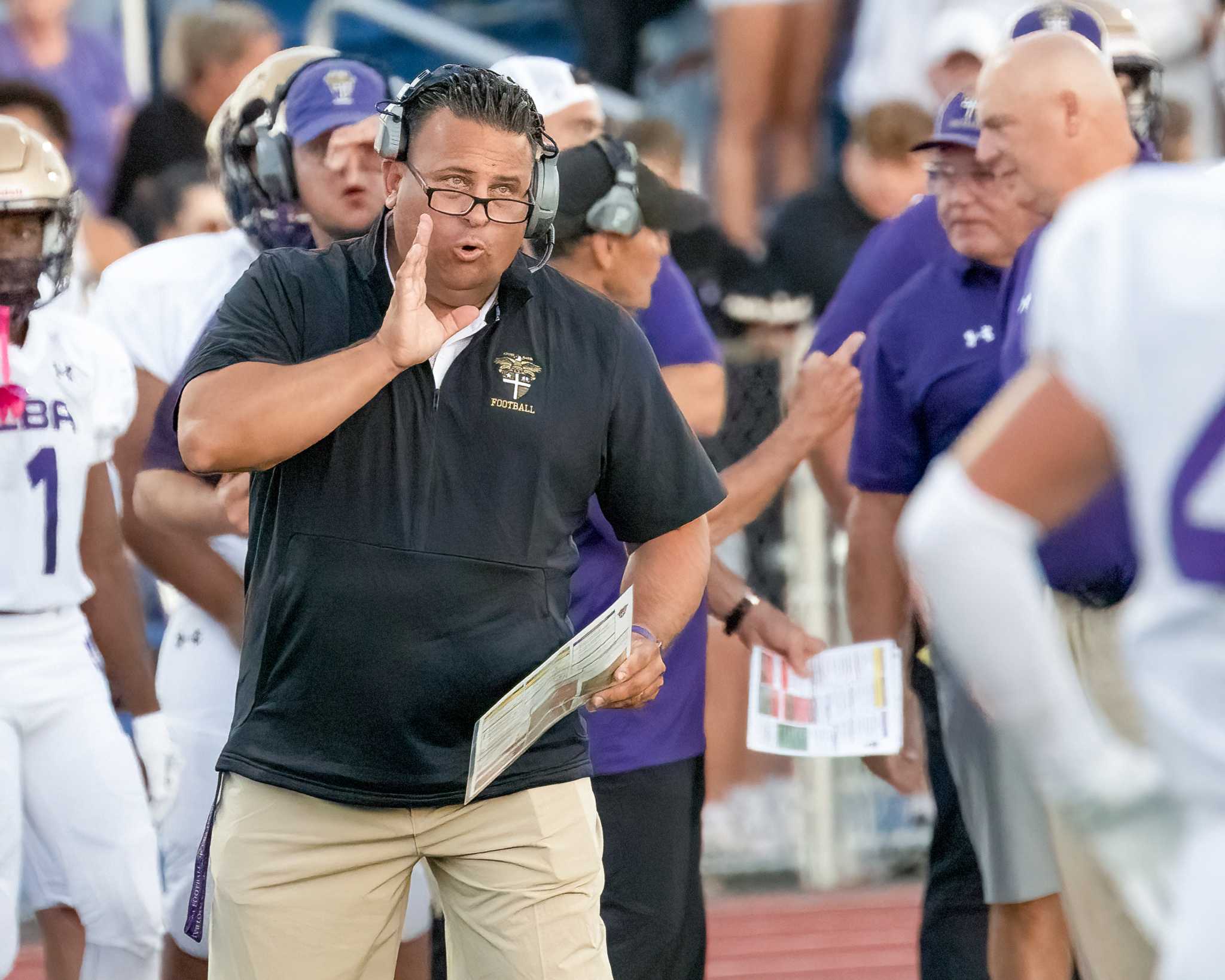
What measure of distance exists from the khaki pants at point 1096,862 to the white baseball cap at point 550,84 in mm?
1684

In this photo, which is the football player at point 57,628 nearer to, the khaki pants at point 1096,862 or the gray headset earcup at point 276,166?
the gray headset earcup at point 276,166

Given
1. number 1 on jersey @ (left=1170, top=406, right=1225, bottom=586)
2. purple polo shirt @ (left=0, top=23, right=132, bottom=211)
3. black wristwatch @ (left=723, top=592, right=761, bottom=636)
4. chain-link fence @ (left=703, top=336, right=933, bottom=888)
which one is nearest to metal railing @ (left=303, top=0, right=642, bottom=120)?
purple polo shirt @ (left=0, top=23, right=132, bottom=211)

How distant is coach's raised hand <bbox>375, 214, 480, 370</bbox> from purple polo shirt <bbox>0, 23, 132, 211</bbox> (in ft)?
16.5

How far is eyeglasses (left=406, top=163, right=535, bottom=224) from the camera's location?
2.75 metres

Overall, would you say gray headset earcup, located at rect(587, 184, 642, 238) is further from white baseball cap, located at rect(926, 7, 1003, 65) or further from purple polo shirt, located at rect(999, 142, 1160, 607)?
white baseball cap, located at rect(926, 7, 1003, 65)

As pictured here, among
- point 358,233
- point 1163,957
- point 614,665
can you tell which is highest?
point 358,233

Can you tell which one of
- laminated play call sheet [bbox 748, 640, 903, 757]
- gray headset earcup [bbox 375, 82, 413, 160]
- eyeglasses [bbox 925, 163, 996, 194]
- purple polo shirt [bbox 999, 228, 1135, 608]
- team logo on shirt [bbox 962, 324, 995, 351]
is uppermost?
eyeglasses [bbox 925, 163, 996, 194]

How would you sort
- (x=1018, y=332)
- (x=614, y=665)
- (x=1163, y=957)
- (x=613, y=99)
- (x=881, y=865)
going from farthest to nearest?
(x=613, y=99) < (x=881, y=865) < (x=1018, y=332) < (x=614, y=665) < (x=1163, y=957)

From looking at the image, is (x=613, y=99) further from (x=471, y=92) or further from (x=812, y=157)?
(x=471, y=92)

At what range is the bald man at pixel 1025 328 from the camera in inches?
120

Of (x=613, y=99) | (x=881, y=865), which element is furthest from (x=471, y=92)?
(x=613, y=99)

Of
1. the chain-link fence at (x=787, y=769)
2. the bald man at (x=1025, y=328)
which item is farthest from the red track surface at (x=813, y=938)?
the bald man at (x=1025, y=328)

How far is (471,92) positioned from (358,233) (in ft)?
3.15

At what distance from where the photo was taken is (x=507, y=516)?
278 centimetres
